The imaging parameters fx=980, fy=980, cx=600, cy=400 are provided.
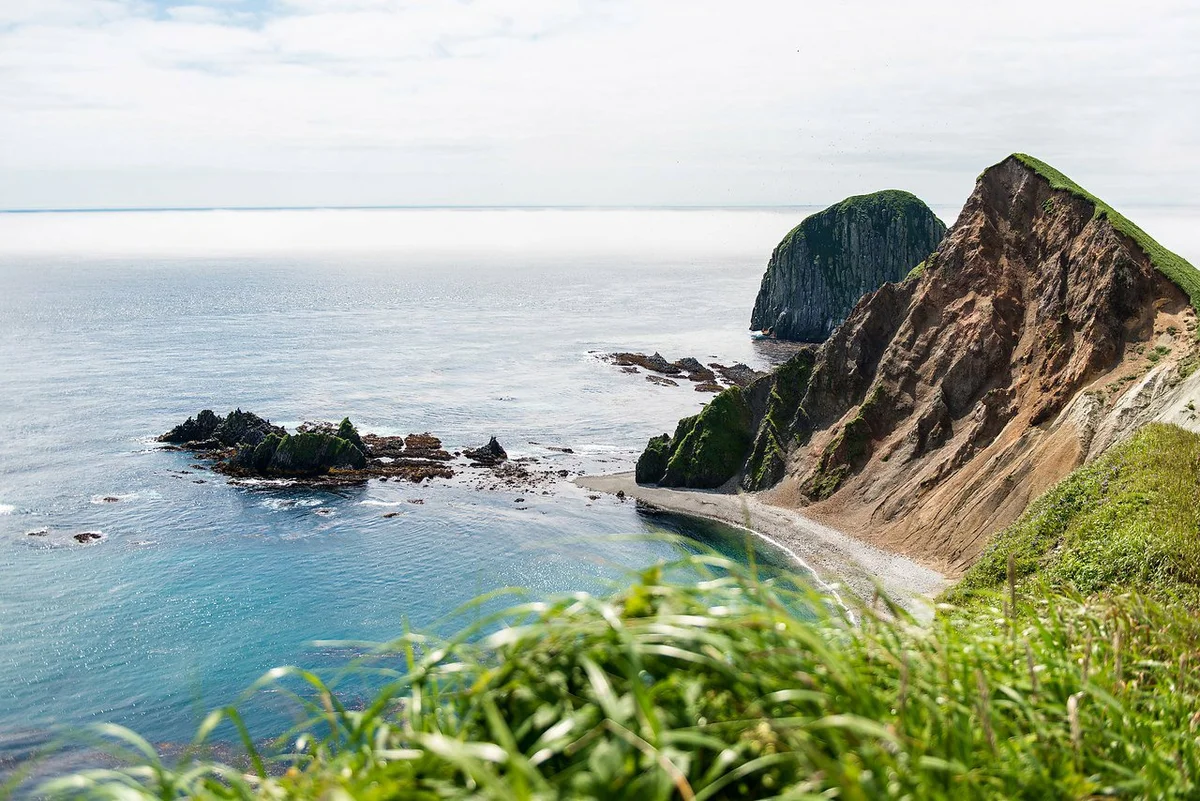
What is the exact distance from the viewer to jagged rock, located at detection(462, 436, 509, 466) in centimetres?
7431

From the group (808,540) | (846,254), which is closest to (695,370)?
(846,254)

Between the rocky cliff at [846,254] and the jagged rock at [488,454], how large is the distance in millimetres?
81034

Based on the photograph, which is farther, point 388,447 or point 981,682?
point 388,447

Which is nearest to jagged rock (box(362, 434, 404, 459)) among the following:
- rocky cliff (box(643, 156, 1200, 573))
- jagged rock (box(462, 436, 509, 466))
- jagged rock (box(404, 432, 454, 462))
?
jagged rock (box(404, 432, 454, 462))

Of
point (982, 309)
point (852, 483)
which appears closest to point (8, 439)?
point (852, 483)

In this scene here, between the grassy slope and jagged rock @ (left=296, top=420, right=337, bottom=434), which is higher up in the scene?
the grassy slope

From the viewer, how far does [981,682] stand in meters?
4.28

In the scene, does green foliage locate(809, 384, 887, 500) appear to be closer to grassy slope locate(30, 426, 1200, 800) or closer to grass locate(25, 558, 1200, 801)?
grassy slope locate(30, 426, 1200, 800)

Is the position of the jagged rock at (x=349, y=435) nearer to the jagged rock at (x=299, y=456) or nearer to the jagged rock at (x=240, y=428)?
the jagged rock at (x=299, y=456)

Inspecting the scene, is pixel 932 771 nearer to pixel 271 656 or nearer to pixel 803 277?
pixel 271 656

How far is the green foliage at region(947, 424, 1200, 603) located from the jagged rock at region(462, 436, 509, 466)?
40.3m

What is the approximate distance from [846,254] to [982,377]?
92770 millimetres

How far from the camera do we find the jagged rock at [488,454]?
74.3 m

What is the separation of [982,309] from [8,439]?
241 feet
